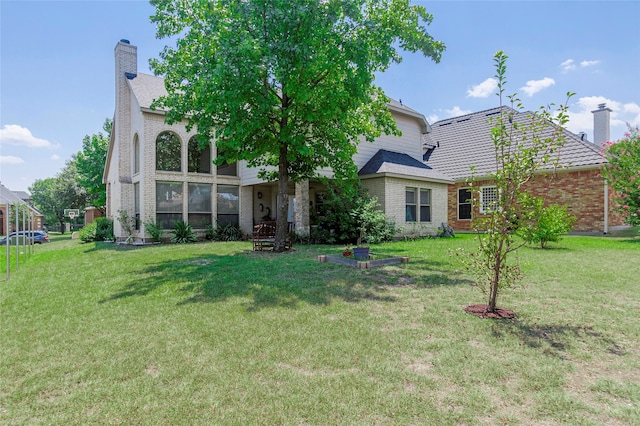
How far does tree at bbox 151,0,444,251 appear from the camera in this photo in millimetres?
8969

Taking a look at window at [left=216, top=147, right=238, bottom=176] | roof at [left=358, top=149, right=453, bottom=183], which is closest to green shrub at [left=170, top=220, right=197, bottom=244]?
window at [left=216, top=147, right=238, bottom=176]

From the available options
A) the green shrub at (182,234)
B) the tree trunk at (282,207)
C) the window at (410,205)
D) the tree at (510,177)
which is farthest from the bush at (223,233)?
the tree at (510,177)

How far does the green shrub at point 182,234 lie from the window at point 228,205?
1.62 metres

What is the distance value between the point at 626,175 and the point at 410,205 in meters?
8.60

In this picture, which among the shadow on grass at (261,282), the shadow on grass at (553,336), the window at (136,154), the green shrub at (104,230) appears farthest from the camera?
the green shrub at (104,230)

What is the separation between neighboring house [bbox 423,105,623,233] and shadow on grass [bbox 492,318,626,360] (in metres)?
9.27

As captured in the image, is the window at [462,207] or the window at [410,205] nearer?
the window at [410,205]

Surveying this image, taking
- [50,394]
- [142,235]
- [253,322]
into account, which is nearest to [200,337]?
[253,322]

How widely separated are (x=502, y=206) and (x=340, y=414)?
10.9ft

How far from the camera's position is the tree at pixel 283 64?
8969 mm

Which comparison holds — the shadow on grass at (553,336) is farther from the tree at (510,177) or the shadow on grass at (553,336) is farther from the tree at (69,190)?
the tree at (69,190)

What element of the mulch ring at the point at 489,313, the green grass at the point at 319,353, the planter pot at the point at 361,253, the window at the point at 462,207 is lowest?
the green grass at the point at 319,353

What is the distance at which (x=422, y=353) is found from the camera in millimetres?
3330

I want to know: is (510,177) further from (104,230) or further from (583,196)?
(104,230)
